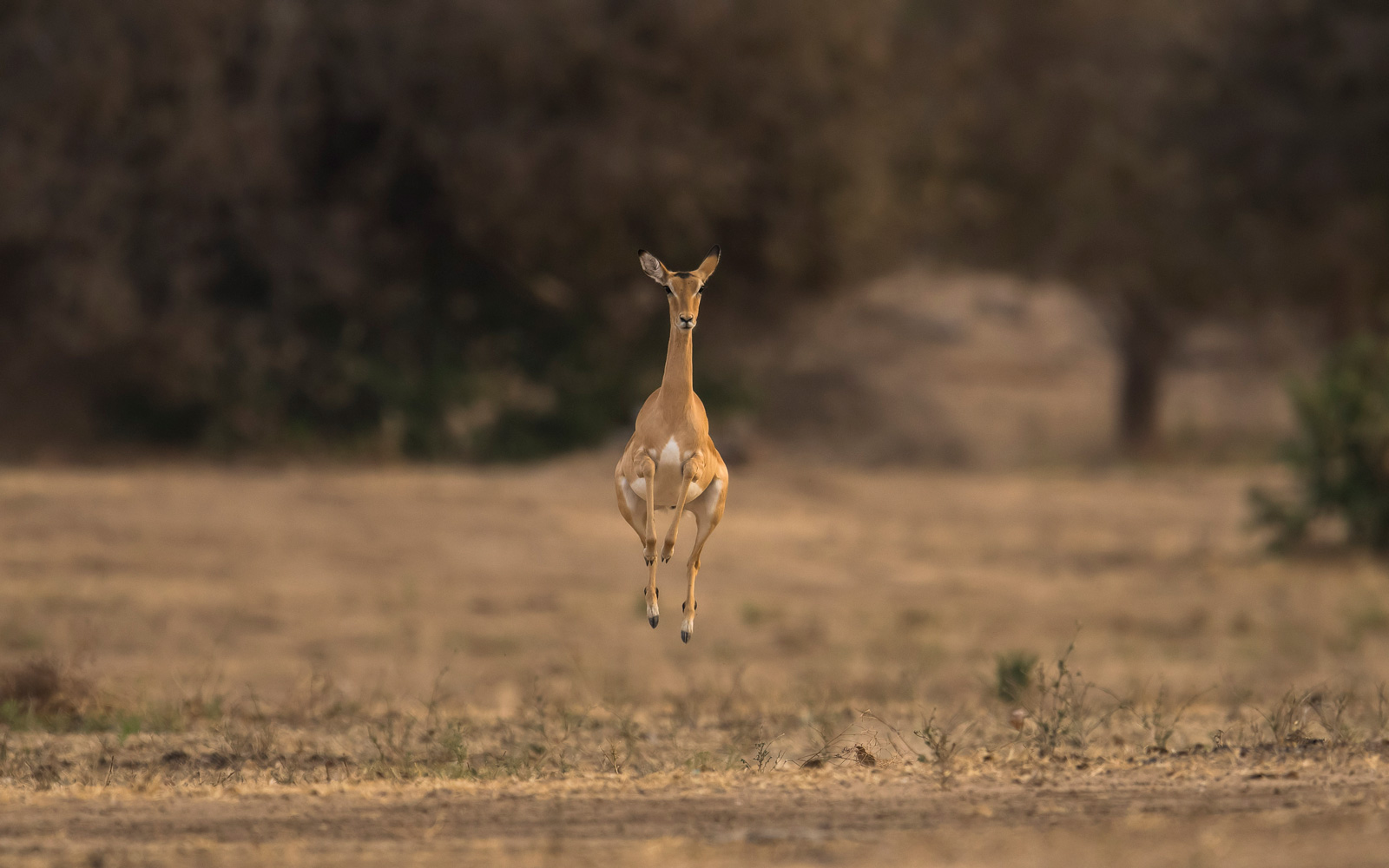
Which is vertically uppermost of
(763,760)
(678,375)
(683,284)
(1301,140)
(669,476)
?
(1301,140)

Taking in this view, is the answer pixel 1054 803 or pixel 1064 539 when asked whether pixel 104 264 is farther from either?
pixel 1054 803

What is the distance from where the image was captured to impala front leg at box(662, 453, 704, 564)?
331 cm

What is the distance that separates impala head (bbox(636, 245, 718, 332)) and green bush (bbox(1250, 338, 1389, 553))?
1310cm

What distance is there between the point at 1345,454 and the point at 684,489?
1348 centimetres

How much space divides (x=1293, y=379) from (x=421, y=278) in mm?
9845

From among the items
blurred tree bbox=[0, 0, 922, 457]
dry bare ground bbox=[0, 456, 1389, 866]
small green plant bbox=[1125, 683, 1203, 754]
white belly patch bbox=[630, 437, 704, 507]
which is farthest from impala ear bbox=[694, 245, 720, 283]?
blurred tree bbox=[0, 0, 922, 457]

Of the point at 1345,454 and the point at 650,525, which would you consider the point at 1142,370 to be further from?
the point at 650,525

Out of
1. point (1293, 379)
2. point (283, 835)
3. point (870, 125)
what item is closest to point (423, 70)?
point (870, 125)

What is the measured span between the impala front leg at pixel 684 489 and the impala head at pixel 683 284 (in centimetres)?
30

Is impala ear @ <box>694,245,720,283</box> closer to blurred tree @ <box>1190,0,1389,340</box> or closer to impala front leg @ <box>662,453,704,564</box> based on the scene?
impala front leg @ <box>662,453,704,564</box>

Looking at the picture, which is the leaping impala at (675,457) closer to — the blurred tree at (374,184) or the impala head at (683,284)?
the impala head at (683,284)

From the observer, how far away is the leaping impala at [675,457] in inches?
132

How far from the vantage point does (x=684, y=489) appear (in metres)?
3.33

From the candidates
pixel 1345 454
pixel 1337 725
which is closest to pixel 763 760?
pixel 1337 725
